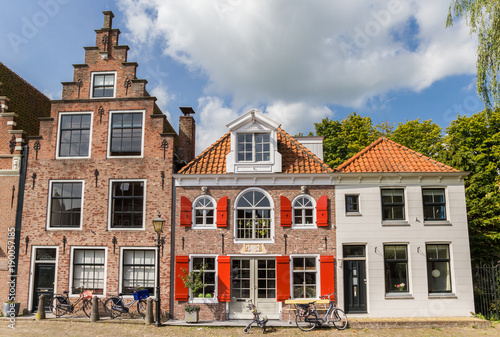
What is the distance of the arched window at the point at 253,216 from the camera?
1491 centimetres

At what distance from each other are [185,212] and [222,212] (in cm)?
149

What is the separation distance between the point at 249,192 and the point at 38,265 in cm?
908

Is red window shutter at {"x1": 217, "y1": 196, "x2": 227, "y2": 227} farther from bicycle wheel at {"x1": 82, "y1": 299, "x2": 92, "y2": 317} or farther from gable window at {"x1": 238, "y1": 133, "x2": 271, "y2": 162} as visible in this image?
bicycle wheel at {"x1": 82, "y1": 299, "x2": 92, "y2": 317}

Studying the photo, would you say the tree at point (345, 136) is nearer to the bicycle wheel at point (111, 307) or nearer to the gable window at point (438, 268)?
the gable window at point (438, 268)

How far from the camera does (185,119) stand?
61.1 feet

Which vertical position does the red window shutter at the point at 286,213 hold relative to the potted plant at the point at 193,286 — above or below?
above

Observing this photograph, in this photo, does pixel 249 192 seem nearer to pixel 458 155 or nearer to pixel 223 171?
pixel 223 171

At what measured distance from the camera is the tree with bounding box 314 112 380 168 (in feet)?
89.9

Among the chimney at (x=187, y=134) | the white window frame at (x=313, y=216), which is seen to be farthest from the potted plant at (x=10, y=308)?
the white window frame at (x=313, y=216)

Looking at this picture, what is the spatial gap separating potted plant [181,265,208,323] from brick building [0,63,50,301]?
23.3 feet

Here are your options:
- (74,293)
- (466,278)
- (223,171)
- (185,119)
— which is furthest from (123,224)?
(466,278)

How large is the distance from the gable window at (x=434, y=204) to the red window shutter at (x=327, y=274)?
4.26m

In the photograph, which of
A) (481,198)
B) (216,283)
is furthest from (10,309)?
(481,198)

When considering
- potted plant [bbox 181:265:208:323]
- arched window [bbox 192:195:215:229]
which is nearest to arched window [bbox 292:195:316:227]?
arched window [bbox 192:195:215:229]
